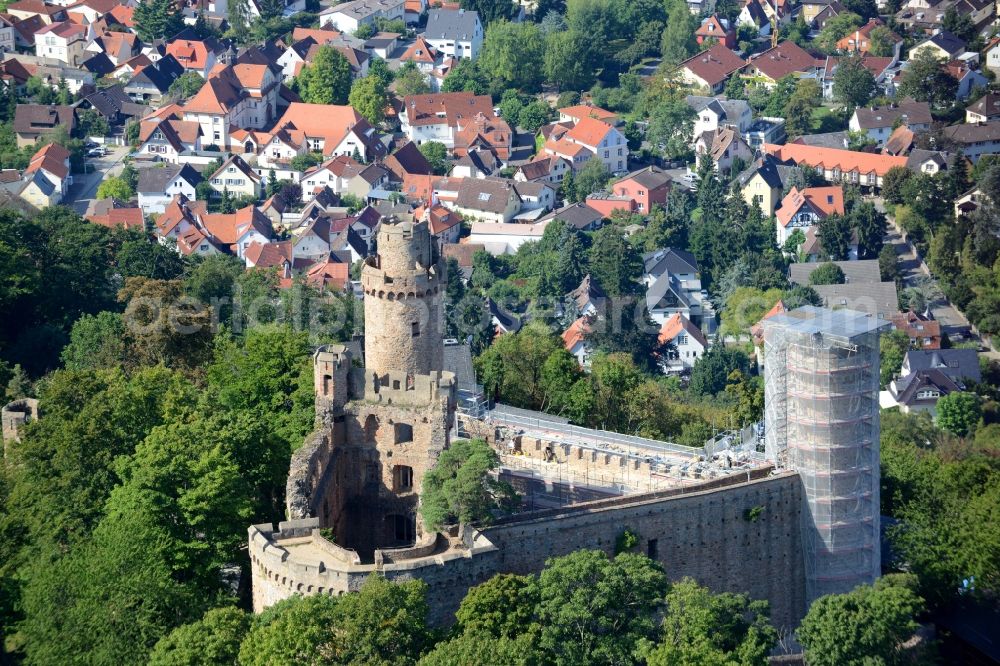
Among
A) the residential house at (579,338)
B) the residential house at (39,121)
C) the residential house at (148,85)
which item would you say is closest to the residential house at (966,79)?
the residential house at (579,338)

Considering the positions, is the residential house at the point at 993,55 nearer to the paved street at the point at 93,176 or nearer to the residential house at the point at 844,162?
the residential house at the point at 844,162

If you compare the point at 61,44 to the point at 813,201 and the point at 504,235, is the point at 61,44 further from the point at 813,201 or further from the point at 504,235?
the point at 813,201

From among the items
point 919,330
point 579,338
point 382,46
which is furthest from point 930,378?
point 382,46

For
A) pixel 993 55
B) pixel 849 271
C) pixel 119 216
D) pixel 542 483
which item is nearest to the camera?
pixel 542 483

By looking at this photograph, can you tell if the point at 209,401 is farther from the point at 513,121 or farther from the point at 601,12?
the point at 601,12

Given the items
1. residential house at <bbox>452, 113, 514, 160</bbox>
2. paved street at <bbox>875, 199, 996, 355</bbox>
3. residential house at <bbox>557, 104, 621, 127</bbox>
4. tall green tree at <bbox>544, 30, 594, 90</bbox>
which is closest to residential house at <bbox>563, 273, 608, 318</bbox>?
paved street at <bbox>875, 199, 996, 355</bbox>

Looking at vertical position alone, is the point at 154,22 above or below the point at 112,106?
above

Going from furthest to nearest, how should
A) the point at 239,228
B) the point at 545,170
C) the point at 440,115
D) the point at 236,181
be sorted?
the point at 440,115, the point at 545,170, the point at 236,181, the point at 239,228
